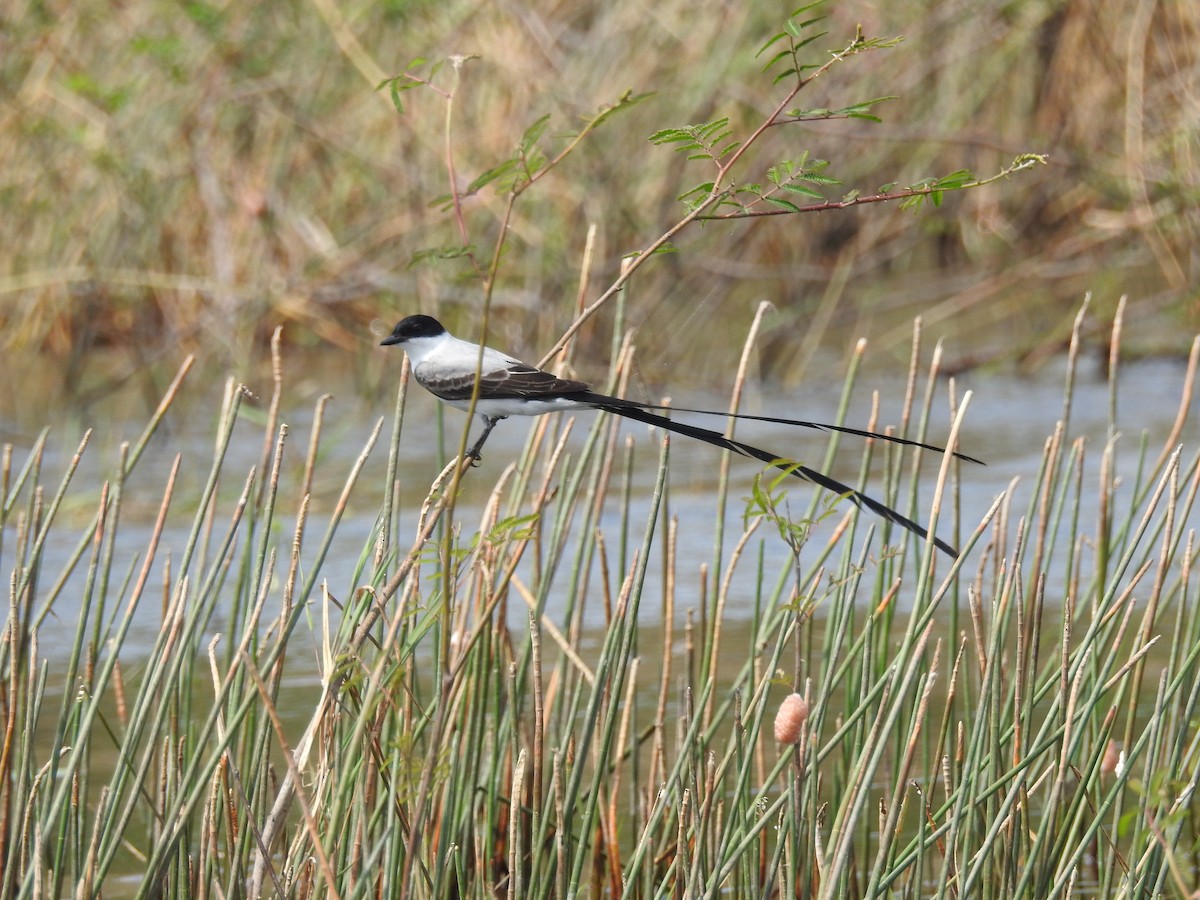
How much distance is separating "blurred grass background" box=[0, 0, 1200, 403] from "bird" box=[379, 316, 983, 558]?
3835 millimetres

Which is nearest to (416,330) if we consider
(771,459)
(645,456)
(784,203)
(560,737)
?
(560,737)

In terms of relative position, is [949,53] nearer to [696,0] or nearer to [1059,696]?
[696,0]

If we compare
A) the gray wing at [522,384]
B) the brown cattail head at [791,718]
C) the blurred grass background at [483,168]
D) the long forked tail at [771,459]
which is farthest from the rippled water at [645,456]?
the brown cattail head at [791,718]

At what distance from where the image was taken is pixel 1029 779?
7.33 feet

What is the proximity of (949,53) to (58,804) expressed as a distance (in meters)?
6.16

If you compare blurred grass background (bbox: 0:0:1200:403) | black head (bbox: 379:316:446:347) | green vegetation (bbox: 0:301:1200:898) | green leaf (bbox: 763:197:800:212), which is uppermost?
blurred grass background (bbox: 0:0:1200:403)

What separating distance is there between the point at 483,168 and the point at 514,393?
4839mm

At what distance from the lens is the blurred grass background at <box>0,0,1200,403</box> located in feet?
21.9

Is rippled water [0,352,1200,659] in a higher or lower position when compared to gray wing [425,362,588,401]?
lower

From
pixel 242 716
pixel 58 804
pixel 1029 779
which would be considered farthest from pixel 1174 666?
pixel 58 804

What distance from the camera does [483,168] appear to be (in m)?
6.96

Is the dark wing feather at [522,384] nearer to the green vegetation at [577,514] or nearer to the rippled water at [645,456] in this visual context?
the green vegetation at [577,514]

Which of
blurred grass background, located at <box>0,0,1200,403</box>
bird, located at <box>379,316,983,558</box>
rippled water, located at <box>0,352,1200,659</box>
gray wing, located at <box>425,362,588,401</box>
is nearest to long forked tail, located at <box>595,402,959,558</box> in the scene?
bird, located at <box>379,316,983,558</box>

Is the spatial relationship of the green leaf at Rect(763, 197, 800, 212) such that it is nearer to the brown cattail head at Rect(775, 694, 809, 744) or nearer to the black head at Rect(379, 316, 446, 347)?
the brown cattail head at Rect(775, 694, 809, 744)
